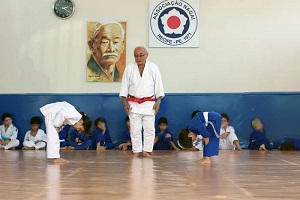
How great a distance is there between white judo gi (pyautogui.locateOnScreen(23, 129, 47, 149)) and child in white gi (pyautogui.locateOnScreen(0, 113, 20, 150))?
0.17 metres

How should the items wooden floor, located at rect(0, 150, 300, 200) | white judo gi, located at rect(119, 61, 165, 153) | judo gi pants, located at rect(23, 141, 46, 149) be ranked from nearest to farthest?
1. wooden floor, located at rect(0, 150, 300, 200)
2. white judo gi, located at rect(119, 61, 165, 153)
3. judo gi pants, located at rect(23, 141, 46, 149)

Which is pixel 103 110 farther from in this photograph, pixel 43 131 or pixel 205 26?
pixel 205 26

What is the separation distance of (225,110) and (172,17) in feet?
5.88

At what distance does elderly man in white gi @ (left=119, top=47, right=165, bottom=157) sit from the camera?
6.70 metres

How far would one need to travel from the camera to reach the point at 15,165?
17.3 ft

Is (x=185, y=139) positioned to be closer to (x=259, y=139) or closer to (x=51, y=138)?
(x=259, y=139)

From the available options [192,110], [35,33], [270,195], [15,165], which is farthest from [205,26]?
[270,195]

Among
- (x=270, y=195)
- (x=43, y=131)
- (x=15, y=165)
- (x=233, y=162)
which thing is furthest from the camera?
(x=43, y=131)

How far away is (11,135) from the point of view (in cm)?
865

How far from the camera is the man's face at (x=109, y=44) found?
877 centimetres

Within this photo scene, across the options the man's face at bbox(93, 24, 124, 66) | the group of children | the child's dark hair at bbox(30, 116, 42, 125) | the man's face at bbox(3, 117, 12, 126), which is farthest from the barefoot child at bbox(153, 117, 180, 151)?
the man's face at bbox(3, 117, 12, 126)

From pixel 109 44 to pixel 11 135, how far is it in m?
2.21

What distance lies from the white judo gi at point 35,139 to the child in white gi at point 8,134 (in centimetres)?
17

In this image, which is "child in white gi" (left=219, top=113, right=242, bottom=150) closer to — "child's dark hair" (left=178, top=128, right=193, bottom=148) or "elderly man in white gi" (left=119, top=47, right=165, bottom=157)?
"child's dark hair" (left=178, top=128, right=193, bottom=148)
